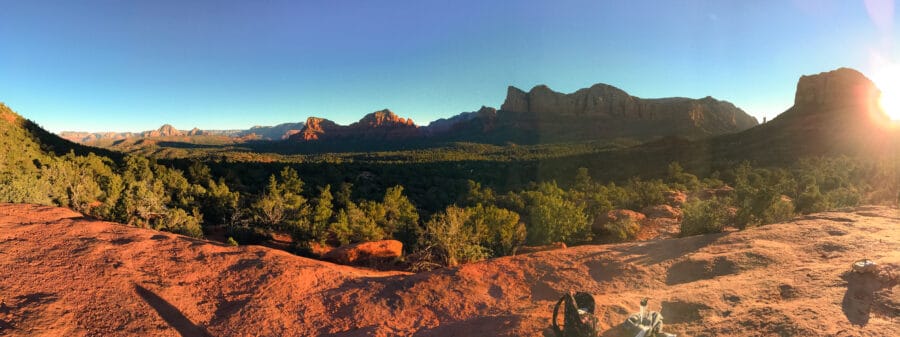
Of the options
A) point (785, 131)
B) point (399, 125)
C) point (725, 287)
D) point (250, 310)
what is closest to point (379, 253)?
point (250, 310)

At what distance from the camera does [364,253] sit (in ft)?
46.3

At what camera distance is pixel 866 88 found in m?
56.8

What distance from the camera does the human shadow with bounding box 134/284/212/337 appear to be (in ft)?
20.0

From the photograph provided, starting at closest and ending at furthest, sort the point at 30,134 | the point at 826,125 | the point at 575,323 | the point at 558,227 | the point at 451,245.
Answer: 1. the point at 575,323
2. the point at 451,245
3. the point at 558,227
4. the point at 30,134
5. the point at 826,125

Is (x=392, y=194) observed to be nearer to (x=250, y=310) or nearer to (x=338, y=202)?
(x=338, y=202)

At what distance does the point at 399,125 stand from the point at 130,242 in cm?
15272

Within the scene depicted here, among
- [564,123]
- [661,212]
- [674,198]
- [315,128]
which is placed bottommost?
[661,212]

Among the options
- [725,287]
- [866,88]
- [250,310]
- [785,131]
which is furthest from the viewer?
[866,88]

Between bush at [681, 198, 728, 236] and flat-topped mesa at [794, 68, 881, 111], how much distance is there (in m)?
69.4

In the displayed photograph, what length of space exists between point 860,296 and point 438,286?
729 cm

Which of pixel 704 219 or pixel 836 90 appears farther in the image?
pixel 836 90

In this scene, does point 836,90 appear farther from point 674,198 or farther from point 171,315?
point 171,315

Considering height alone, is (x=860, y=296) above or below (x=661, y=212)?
above

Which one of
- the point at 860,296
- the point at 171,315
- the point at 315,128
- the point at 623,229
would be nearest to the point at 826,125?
the point at 623,229
